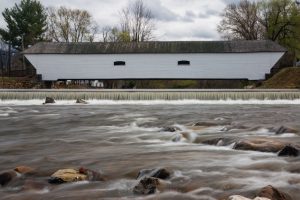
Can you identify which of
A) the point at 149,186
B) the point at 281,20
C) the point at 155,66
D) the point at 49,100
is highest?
the point at 281,20

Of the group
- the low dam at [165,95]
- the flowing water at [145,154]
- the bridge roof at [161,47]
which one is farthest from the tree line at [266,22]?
the flowing water at [145,154]

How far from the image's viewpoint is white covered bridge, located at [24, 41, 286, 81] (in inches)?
1114

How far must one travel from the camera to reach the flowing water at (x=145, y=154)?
18.1 feet

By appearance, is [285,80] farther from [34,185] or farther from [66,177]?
[34,185]

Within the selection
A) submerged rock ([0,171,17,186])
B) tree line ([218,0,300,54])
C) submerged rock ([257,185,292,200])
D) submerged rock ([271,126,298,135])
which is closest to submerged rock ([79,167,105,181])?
submerged rock ([0,171,17,186])

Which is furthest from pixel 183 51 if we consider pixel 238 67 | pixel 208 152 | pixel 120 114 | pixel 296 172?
pixel 296 172

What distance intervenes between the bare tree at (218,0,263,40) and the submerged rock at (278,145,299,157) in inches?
1356

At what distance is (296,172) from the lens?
6082 mm

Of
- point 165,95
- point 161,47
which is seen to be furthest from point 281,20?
point 165,95

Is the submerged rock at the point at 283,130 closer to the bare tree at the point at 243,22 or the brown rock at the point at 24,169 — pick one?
the brown rock at the point at 24,169

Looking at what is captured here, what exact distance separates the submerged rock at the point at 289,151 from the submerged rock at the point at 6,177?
4.16m

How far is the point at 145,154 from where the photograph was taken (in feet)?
25.7

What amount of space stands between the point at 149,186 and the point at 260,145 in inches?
123

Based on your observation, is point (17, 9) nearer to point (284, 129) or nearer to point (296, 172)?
point (284, 129)
